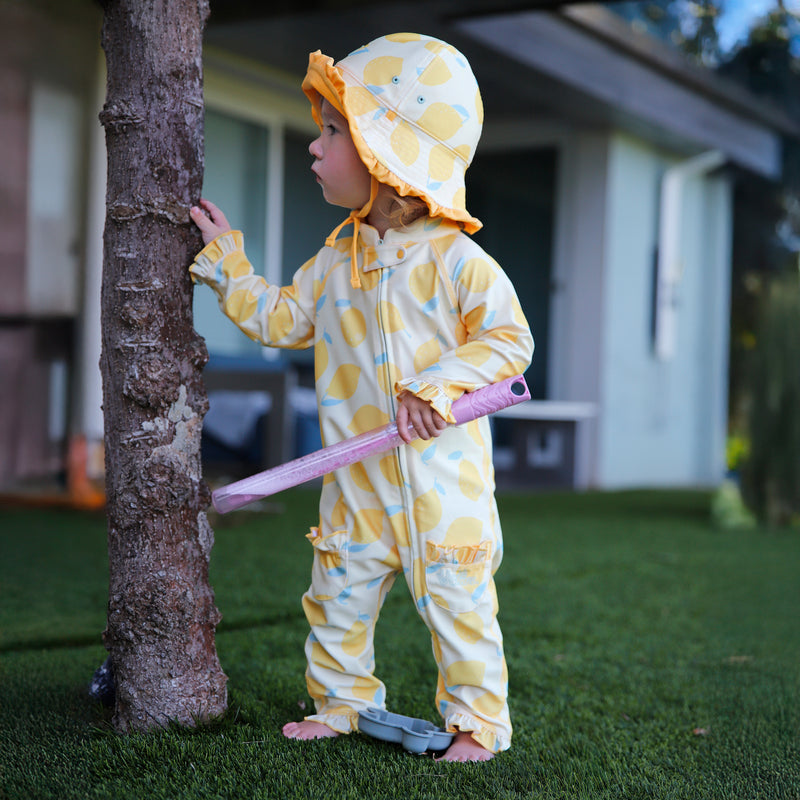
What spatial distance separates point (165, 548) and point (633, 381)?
21.6ft

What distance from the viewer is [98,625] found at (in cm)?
229

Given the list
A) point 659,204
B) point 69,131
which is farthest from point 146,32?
point 659,204

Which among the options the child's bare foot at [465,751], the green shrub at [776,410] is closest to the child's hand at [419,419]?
the child's bare foot at [465,751]

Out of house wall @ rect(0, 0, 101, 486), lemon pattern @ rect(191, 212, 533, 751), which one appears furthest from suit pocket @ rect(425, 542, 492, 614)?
house wall @ rect(0, 0, 101, 486)

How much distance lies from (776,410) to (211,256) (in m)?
4.01

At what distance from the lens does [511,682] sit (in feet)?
6.61

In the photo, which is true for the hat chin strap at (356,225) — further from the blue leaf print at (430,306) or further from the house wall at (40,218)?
the house wall at (40,218)

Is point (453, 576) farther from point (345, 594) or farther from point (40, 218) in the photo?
point (40, 218)

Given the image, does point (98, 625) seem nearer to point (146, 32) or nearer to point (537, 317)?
point (146, 32)

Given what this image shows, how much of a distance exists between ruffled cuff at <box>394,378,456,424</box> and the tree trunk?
1.22 ft

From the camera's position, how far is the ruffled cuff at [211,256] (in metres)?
1.56

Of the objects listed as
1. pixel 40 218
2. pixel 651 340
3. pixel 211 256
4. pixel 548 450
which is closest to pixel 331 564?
pixel 211 256

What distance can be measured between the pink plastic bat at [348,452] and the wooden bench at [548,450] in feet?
18.8

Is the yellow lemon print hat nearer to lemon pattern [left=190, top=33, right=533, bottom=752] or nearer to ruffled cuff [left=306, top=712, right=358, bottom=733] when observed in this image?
lemon pattern [left=190, top=33, right=533, bottom=752]
